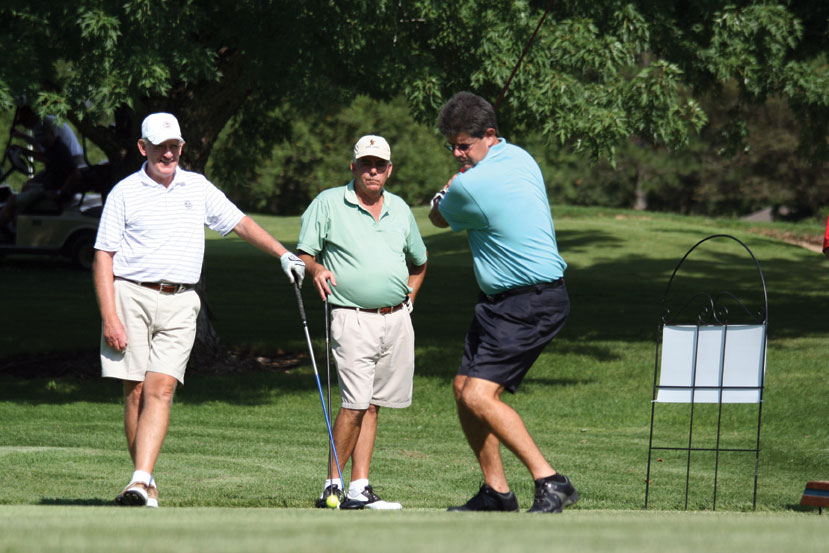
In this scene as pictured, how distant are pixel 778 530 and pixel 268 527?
196cm

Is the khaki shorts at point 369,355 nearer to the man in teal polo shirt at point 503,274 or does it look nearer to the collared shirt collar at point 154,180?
the man in teal polo shirt at point 503,274

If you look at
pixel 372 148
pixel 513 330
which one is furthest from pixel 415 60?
pixel 513 330

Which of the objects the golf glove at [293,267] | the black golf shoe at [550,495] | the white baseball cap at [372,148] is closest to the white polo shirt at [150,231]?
the golf glove at [293,267]

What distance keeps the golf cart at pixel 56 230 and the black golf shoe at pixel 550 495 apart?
57.8ft

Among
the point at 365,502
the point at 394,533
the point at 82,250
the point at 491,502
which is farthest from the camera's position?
the point at 82,250

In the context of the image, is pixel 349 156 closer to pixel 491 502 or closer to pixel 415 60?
pixel 415 60

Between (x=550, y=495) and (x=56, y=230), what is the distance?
18383 millimetres

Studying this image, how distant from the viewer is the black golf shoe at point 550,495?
18.1ft

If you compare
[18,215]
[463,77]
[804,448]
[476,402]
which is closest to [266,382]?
[463,77]

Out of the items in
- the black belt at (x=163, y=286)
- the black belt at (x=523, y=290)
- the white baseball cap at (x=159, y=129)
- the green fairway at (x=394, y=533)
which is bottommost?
the green fairway at (x=394, y=533)

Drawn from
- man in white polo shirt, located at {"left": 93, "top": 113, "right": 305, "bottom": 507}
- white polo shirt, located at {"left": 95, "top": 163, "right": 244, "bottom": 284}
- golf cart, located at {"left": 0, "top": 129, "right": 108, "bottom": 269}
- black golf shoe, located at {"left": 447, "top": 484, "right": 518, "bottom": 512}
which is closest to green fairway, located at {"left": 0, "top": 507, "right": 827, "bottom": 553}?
black golf shoe, located at {"left": 447, "top": 484, "right": 518, "bottom": 512}

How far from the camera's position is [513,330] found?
5.70 m

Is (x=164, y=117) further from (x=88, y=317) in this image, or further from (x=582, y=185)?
(x=582, y=185)

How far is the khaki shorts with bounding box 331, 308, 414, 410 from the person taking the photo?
253 inches
